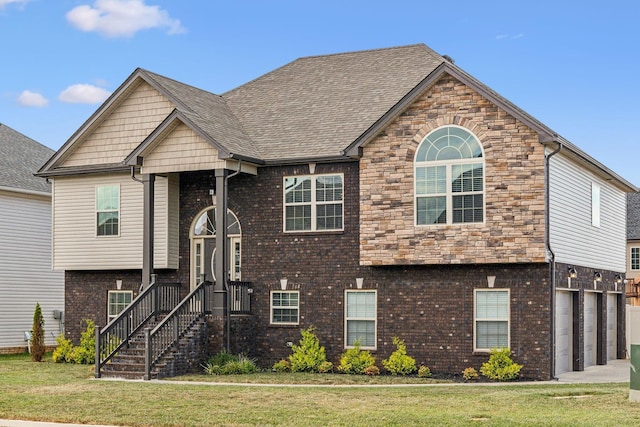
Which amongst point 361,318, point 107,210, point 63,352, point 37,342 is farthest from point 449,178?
point 37,342

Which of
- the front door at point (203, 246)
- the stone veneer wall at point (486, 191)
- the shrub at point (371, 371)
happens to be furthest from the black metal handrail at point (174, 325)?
the shrub at point (371, 371)

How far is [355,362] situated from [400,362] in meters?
1.29

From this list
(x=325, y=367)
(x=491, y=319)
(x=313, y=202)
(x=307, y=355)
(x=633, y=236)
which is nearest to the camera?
(x=491, y=319)

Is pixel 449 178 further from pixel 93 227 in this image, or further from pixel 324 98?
pixel 93 227

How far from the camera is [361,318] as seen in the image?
2764 centimetres

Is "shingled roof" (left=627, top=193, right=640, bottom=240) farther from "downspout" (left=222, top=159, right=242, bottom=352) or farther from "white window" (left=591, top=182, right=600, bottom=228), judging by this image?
"downspout" (left=222, top=159, right=242, bottom=352)

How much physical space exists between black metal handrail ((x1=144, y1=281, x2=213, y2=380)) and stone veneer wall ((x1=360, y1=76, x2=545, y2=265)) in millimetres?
4674

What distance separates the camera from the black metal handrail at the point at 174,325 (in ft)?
83.1

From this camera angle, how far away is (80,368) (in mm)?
28922

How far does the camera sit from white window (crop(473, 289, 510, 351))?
2582 centimetres

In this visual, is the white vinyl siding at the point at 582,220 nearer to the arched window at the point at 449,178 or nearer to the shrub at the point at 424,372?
the arched window at the point at 449,178

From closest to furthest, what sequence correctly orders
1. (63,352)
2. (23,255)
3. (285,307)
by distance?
1. (285,307)
2. (63,352)
3. (23,255)

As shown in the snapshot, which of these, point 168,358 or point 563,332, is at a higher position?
point 563,332

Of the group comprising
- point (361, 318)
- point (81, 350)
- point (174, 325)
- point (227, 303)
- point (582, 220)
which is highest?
point (582, 220)
